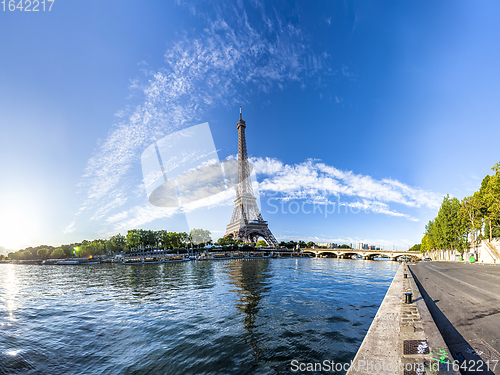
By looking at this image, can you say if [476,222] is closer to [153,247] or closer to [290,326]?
[290,326]

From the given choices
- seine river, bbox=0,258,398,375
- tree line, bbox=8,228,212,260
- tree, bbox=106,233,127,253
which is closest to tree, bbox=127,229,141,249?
tree line, bbox=8,228,212,260

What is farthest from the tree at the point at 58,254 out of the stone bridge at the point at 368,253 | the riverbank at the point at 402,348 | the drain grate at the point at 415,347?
the drain grate at the point at 415,347

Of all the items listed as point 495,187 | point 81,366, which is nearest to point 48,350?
point 81,366

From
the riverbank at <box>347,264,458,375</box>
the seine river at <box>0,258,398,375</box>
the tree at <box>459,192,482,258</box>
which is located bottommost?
the seine river at <box>0,258,398,375</box>

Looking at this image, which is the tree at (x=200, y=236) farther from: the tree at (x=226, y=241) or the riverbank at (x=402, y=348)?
the riverbank at (x=402, y=348)

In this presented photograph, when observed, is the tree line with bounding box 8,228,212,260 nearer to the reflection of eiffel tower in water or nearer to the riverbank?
the reflection of eiffel tower in water

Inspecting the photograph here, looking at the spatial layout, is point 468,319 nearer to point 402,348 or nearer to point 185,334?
point 402,348
